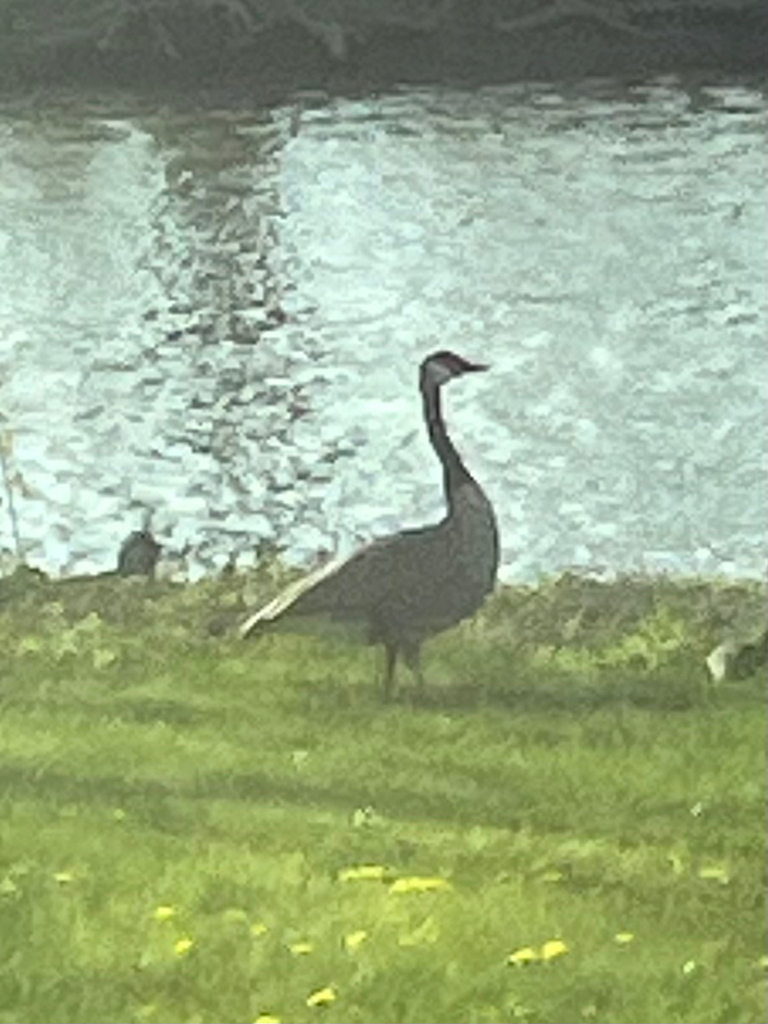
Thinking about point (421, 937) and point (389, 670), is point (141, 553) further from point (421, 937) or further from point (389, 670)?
point (421, 937)

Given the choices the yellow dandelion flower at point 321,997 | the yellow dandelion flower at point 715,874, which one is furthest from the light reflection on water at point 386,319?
the yellow dandelion flower at point 321,997

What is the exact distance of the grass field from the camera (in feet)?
5.44

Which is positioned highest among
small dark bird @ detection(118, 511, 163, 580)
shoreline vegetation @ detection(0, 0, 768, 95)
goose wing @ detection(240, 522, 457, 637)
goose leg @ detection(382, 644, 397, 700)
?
shoreline vegetation @ detection(0, 0, 768, 95)

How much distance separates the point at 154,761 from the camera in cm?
173

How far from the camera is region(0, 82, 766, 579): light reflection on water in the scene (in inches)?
68.6

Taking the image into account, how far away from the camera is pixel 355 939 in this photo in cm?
167

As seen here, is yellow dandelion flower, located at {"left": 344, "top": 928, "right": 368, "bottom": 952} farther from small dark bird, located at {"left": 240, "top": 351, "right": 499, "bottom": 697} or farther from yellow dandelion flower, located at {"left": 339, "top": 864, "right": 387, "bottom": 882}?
small dark bird, located at {"left": 240, "top": 351, "right": 499, "bottom": 697}

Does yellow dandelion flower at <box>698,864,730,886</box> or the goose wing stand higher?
the goose wing

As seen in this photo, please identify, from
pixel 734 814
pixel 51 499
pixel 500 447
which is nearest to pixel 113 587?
pixel 51 499

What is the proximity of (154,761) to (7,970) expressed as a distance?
0.18 m

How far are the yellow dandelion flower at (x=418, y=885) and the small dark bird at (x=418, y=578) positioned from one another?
149 mm

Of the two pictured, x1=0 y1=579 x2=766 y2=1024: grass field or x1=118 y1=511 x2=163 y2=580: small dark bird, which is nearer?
x1=0 y1=579 x2=766 y2=1024: grass field

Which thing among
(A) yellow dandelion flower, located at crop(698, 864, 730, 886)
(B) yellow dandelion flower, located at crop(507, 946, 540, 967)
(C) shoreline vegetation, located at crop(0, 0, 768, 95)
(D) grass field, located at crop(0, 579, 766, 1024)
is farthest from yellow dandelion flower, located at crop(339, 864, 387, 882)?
(C) shoreline vegetation, located at crop(0, 0, 768, 95)

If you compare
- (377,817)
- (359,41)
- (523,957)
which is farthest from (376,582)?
(359,41)
